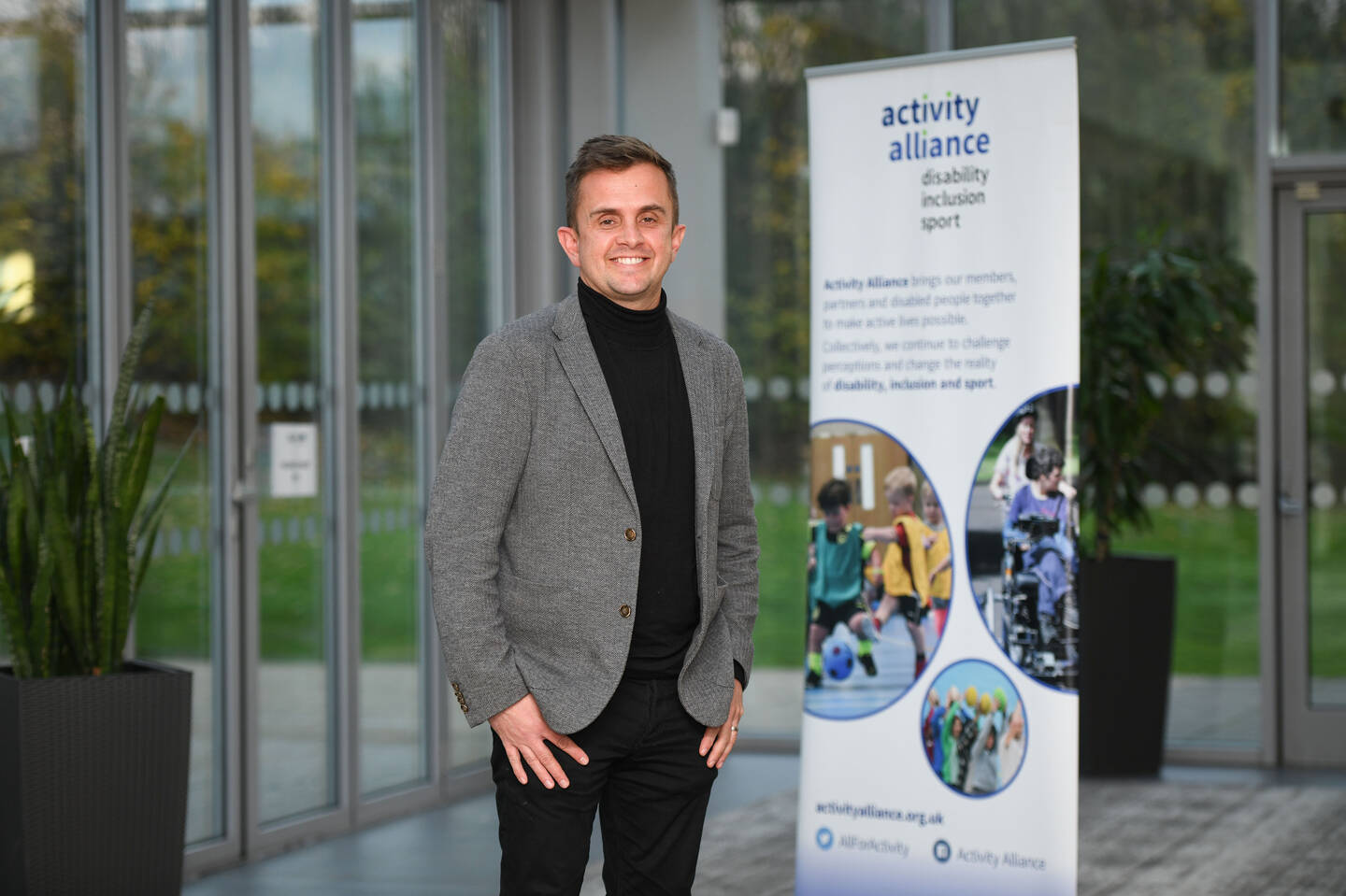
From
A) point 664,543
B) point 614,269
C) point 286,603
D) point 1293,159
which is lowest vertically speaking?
point 286,603

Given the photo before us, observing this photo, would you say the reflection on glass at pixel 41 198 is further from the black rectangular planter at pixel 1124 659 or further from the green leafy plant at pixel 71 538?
the black rectangular planter at pixel 1124 659

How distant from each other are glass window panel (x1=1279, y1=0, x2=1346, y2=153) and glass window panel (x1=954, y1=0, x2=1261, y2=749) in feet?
0.49

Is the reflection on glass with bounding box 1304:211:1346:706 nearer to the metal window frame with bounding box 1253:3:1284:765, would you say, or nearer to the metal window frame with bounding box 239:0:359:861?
the metal window frame with bounding box 1253:3:1284:765

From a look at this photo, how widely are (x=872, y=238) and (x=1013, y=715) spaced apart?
1.17 meters

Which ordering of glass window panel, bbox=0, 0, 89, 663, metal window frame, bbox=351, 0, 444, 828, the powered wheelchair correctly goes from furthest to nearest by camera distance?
metal window frame, bbox=351, 0, 444, 828 → glass window panel, bbox=0, 0, 89, 663 → the powered wheelchair

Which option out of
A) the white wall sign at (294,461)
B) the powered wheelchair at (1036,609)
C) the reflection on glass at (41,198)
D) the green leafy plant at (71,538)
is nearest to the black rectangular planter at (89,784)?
the green leafy plant at (71,538)

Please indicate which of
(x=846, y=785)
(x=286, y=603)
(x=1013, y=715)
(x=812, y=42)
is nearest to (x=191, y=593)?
(x=286, y=603)

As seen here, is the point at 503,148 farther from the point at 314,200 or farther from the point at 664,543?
the point at 664,543

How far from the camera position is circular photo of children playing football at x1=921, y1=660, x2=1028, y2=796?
347 cm

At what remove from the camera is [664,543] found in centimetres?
221

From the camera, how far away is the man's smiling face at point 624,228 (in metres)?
2.16

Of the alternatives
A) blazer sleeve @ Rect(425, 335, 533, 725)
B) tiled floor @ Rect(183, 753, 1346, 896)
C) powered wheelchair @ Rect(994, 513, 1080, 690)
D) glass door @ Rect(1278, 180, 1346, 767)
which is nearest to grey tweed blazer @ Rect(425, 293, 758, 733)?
blazer sleeve @ Rect(425, 335, 533, 725)

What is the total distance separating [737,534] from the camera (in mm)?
2387

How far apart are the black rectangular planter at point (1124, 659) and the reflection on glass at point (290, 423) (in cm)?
275
